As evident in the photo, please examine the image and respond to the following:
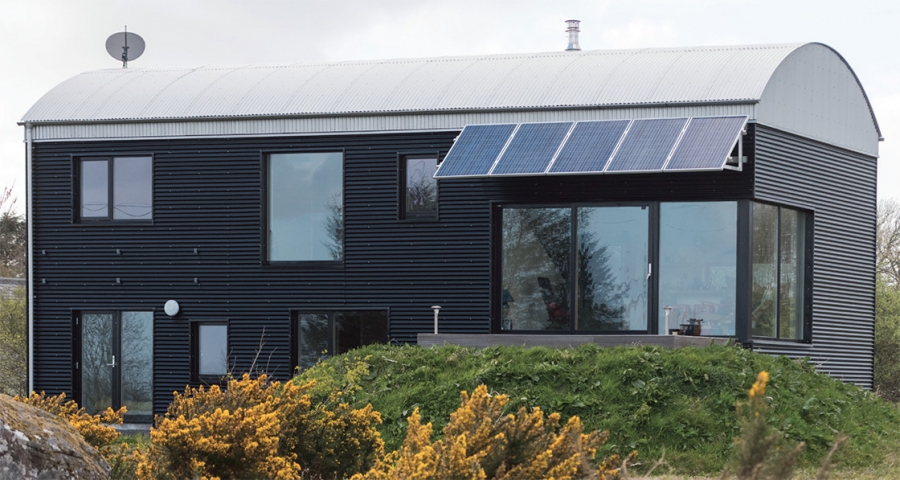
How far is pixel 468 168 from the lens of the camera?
17734 mm

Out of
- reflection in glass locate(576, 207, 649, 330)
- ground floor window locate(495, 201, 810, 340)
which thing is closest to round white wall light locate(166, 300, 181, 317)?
ground floor window locate(495, 201, 810, 340)

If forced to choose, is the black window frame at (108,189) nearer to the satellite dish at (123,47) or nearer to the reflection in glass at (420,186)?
the satellite dish at (123,47)

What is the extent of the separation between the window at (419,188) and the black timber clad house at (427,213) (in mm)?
39

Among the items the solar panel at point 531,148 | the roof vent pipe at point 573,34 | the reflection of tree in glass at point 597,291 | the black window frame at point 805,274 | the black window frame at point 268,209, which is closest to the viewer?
the solar panel at point 531,148

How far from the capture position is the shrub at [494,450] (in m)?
7.01

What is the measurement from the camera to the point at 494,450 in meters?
7.46

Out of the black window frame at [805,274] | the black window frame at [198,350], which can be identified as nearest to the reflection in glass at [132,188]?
the black window frame at [198,350]

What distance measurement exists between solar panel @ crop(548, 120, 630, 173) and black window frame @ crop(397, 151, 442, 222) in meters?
2.31

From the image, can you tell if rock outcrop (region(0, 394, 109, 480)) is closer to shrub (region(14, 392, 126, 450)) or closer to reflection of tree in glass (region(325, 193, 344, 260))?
shrub (region(14, 392, 126, 450))

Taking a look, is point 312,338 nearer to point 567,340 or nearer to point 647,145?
point 567,340

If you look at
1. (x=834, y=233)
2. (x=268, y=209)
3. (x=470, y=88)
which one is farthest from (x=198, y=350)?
(x=834, y=233)

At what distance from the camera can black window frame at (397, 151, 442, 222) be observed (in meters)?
19.1

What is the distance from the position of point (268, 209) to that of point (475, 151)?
12.6 feet

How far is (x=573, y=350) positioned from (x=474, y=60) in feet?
23.7
